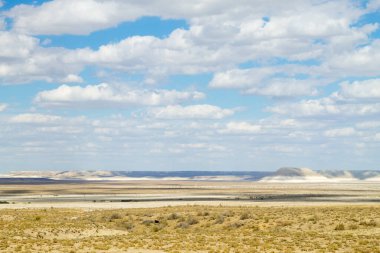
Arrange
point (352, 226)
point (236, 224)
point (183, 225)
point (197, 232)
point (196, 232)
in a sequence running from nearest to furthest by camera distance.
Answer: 1. point (352, 226)
2. point (197, 232)
3. point (196, 232)
4. point (236, 224)
5. point (183, 225)

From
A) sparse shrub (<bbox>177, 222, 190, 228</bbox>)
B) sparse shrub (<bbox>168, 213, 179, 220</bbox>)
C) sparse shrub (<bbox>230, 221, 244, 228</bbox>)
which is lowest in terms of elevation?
sparse shrub (<bbox>177, 222, 190, 228</bbox>)

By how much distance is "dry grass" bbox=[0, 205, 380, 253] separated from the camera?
144ft

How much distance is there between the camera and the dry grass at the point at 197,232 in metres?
43.9

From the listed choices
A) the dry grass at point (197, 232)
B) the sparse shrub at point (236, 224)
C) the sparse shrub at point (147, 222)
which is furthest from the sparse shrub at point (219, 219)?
the sparse shrub at point (147, 222)

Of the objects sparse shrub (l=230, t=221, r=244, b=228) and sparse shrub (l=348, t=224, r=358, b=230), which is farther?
sparse shrub (l=230, t=221, r=244, b=228)

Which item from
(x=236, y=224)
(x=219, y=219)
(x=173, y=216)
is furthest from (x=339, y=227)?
(x=173, y=216)

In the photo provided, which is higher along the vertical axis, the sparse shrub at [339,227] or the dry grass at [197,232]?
the sparse shrub at [339,227]

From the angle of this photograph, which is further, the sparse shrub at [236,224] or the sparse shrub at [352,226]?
the sparse shrub at [236,224]

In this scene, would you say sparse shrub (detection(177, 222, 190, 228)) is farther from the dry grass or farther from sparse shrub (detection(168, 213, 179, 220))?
sparse shrub (detection(168, 213, 179, 220))

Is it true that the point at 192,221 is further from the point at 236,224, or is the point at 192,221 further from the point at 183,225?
the point at 236,224

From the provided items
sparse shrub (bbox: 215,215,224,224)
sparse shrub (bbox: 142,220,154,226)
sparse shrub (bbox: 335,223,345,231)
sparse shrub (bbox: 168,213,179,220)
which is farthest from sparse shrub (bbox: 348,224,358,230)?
sparse shrub (bbox: 142,220,154,226)

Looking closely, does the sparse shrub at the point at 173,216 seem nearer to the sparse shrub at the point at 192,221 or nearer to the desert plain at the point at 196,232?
the desert plain at the point at 196,232

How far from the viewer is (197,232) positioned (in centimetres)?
5803

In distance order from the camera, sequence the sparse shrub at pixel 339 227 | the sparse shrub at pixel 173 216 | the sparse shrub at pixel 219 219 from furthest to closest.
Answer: the sparse shrub at pixel 173 216
the sparse shrub at pixel 219 219
the sparse shrub at pixel 339 227
